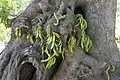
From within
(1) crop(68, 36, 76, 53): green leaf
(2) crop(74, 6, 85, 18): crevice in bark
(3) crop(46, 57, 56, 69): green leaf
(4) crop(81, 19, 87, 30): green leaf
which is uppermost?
(2) crop(74, 6, 85, 18): crevice in bark

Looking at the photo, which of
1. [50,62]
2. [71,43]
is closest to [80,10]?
[71,43]

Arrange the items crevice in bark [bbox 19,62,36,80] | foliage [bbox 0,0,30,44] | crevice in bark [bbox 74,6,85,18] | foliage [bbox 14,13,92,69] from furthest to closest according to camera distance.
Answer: foliage [bbox 0,0,30,44] → crevice in bark [bbox 74,6,85,18] → crevice in bark [bbox 19,62,36,80] → foliage [bbox 14,13,92,69]

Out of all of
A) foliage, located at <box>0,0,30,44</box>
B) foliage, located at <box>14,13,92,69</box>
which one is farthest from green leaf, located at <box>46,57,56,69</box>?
Answer: foliage, located at <box>0,0,30,44</box>

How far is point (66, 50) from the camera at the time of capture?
1.82 metres

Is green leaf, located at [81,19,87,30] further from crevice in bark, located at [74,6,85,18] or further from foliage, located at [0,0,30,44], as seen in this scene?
foliage, located at [0,0,30,44]

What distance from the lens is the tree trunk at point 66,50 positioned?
1860 millimetres

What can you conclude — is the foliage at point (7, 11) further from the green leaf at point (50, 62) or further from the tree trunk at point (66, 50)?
the green leaf at point (50, 62)

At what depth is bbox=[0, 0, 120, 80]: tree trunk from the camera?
186 cm

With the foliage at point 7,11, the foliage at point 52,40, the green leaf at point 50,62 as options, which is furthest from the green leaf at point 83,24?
the foliage at point 7,11

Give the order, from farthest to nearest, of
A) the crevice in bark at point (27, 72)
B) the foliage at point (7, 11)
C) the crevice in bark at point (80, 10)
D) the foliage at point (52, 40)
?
1. the foliage at point (7, 11)
2. the crevice in bark at point (80, 10)
3. the crevice in bark at point (27, 72)
4. the foliage at point (52, 40)

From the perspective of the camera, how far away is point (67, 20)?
179cm

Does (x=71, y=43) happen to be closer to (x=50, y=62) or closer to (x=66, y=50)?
(x=66, y=50)

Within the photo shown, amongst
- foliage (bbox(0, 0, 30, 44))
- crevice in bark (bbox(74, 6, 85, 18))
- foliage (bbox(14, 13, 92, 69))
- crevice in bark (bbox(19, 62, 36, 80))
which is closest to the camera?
foliage (bbox(14, 13, 92, 69))

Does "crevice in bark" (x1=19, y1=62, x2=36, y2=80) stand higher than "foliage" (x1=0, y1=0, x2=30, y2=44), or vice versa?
"foliage" (x1=0, y1=0, x2=30, y2=44)
